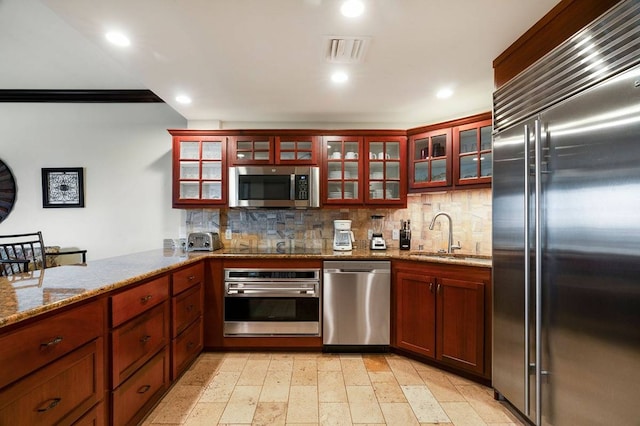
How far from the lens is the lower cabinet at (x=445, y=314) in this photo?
7.61ft

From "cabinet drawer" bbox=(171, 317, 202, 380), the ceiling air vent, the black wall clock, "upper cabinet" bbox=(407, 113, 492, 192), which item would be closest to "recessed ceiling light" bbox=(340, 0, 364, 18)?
the ceiling air vent

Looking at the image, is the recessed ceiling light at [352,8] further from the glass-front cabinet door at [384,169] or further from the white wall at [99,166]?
the white wall at [99,166]

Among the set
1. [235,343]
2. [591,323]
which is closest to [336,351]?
[235,343]

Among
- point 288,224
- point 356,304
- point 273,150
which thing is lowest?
point 356,304

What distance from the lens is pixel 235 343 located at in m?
2.89

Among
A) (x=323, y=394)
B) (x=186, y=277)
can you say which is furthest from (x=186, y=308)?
(x=323, y=394)

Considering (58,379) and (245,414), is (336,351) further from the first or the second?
(58,379)

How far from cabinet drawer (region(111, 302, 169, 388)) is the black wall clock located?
3.41 metres

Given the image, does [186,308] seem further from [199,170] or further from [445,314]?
[445,314]

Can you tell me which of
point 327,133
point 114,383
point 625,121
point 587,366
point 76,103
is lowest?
point 114,383

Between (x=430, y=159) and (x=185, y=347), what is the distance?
9.28 feet

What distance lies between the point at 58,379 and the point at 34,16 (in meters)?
2.74

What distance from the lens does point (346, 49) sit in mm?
2094

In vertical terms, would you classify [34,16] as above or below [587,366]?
above
